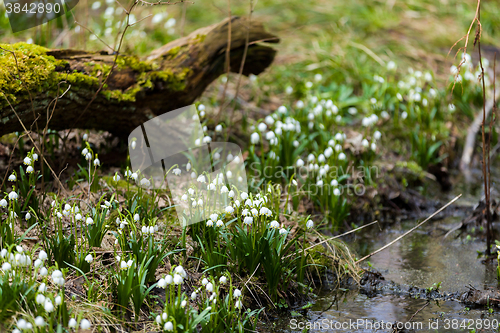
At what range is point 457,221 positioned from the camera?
4145 millimetres

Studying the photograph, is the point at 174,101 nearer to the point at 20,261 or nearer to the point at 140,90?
the point at 140,90

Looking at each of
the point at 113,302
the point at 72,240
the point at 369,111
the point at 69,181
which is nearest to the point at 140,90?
the point at 69,181

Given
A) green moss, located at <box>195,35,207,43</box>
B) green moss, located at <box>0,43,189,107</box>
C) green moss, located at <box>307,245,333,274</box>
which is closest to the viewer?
green moss, located at <box>0,43,189,107</box>

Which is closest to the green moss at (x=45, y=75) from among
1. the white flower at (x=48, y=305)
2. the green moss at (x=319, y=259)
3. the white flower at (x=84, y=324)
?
the white flower at (x=48, y=305)

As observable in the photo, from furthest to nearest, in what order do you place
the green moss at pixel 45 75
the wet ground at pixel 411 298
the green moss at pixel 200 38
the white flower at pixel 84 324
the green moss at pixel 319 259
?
the green moss at pixel 200 38 < the green moss at pixel 319 259 < the green moss at pixel 45 75 < the wet ground at pixel 411 298 < the white flower at pixel 84 324

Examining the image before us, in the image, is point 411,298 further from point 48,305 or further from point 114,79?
point 114,79

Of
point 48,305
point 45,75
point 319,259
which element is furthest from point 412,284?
point 45,75

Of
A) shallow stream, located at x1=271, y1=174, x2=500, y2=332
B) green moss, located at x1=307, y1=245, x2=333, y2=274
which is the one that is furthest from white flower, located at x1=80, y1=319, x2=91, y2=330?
green moss, located at x1=307, y1=245, x2=333, y2=274

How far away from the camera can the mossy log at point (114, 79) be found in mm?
3125

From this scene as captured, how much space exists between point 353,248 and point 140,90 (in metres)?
2.28

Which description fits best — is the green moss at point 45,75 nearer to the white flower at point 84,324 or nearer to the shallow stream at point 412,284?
the white flower at point 84,324

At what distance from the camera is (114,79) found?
3699 millimetres

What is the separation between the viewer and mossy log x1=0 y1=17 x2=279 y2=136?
10.3 ft

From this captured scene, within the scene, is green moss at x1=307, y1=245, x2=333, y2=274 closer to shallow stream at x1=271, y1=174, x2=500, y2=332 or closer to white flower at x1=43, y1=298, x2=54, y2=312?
shallow stream at x1=271, y1=174, x2=500, y2=332
